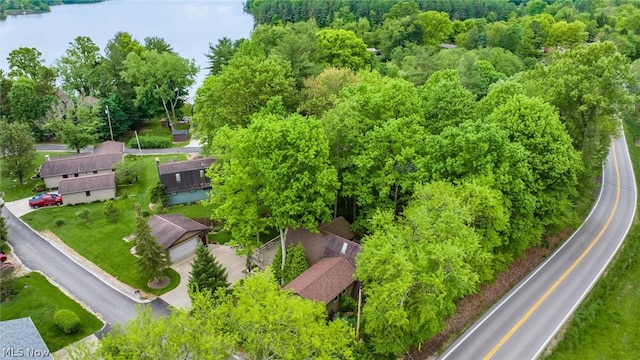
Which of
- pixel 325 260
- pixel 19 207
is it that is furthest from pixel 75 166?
pixel 325 260

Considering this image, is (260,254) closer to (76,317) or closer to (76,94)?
(76,317)

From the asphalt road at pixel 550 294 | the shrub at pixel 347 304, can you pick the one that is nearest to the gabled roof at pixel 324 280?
the shrub at pixel 347 304

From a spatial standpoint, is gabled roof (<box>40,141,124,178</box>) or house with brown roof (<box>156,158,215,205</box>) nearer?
house with brown roof (<box>156,158,215,205</box>)

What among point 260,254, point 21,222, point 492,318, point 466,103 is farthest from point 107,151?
point 492,318

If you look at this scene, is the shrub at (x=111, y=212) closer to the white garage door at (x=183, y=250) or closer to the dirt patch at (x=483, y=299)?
the white garage door at (x=183, y=250)

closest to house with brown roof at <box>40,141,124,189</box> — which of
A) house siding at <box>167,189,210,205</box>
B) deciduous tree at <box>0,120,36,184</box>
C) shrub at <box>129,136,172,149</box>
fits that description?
deciduous tree at <box>0,120,36,184</box>

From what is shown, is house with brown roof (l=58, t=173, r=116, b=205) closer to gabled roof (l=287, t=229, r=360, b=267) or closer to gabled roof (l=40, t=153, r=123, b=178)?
gabled roof (l=40, t=153, r=123, b=178)

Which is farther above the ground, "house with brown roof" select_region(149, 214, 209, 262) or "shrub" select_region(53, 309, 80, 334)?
"house with brown roof" select_region(149, 214, 209, 262)
